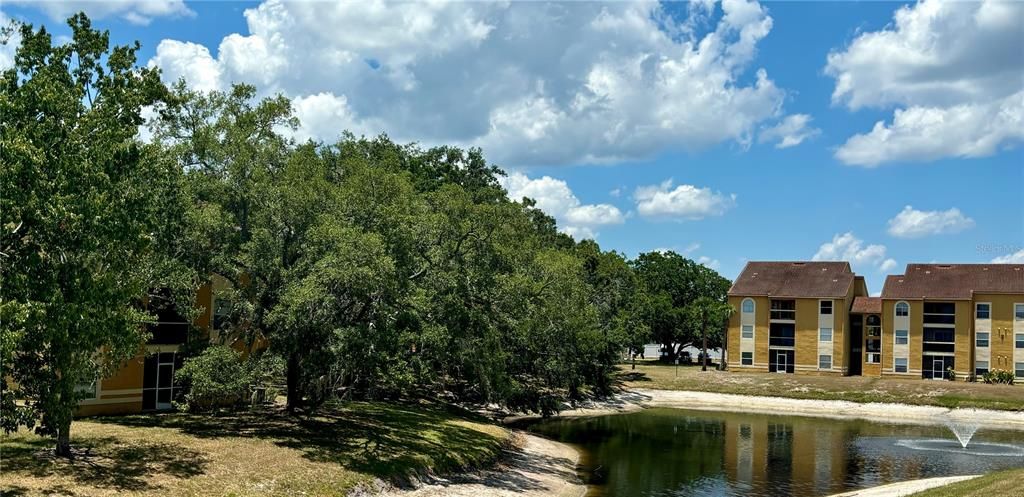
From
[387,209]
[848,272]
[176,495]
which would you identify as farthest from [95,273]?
[848,272]

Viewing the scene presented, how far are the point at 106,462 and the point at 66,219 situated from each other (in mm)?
7609

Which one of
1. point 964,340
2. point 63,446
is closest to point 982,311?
point 964,340

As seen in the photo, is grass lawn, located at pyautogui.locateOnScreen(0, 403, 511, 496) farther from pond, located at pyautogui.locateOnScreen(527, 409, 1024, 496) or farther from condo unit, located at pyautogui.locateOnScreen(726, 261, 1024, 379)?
condo unit, located at pyautogui.locateOnScreen(726, 261, 1024, 379)

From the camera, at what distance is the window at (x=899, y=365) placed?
258 feet

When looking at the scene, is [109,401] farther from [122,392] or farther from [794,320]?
[794,320]

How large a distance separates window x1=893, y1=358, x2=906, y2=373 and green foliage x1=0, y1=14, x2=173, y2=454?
243ft

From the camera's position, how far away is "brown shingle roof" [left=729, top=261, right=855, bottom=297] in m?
83.7

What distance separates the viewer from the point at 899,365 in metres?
78.8

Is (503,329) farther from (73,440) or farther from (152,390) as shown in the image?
(73,440)

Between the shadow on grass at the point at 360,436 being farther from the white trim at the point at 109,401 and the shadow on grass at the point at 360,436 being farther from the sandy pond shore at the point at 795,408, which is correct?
the sandy pond shore at the point at 795,408

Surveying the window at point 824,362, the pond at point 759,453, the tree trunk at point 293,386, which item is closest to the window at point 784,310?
the window at point 824,362

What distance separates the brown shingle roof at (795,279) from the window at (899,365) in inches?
313

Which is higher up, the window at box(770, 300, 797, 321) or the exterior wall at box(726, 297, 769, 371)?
the window at box(770, 300, 797, 321)

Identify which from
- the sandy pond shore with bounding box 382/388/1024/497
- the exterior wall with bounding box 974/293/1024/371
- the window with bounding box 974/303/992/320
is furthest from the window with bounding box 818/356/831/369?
the sandy pond shore with bounding box 382/388/1024/497
